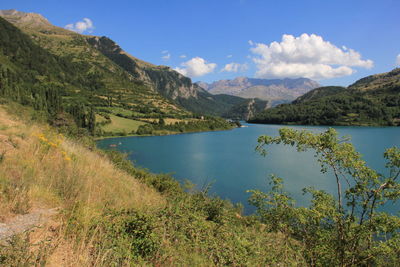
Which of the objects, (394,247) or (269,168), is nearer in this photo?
(394,247)

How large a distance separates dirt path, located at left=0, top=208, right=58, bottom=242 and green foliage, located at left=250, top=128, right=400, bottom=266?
15.9ft

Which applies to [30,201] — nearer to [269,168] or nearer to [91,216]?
[91,216]

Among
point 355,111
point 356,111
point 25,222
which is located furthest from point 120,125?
point 356,111

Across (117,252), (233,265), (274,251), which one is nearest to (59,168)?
(117,252)

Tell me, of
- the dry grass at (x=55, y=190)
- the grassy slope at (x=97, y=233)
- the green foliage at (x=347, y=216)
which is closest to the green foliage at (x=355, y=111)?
the green foliage at (x=347, y=216)

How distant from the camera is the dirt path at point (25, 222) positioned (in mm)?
2901

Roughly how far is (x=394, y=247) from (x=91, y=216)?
19.6 feet

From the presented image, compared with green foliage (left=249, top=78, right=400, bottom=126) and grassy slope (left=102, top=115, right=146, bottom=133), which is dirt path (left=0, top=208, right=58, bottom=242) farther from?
green foliage (left=249, top=78, right=400, bottom=126)

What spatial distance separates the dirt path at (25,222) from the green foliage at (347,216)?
4840 mm

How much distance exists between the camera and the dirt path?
2901 millimetres

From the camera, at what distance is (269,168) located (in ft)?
148

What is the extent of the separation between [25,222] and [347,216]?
6470 millimetres

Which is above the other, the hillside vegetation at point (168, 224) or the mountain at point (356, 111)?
the mountain at point (356, 111)

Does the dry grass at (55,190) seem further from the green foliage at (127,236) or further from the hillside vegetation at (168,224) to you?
the green foliage at (127,236)
